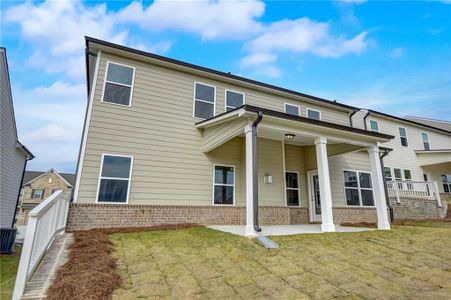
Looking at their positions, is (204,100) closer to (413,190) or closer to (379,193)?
(379,193)

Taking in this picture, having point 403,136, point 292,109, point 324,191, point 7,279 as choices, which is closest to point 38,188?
point 7,279

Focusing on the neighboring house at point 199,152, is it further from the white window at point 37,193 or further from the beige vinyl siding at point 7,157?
the white window at point 37,193

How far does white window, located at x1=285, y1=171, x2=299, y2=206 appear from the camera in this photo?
10141 mm

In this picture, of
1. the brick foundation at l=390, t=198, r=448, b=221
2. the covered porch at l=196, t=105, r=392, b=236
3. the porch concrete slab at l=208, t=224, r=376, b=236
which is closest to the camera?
the covered porch at l=196, t=105, r=392, b=236

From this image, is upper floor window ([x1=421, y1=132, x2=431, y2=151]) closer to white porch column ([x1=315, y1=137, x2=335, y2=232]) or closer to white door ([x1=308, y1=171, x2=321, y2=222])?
white door ([x1=308, y1=171, x2=321, y2=222])

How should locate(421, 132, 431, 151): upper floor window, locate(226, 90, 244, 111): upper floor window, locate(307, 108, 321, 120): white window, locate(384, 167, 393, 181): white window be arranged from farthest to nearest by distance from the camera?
locate(421, 132, 431, 151): upper floor window < locate(384, 167, 393, 181): white window < locate(307, 108, 321, 120): white window < locate(226, 90, 244, 111): upper floor window

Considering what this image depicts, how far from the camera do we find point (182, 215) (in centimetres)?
797

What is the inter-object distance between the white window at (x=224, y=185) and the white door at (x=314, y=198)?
3.68 m

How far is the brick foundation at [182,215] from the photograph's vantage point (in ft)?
22.6

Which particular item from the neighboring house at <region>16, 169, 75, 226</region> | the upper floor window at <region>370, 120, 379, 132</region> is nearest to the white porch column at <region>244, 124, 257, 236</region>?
the upper floor window at <region>370, 120, 379, 132</region>

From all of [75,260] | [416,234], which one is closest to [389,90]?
[416,234]

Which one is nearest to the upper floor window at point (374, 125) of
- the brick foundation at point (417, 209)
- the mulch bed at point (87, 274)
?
the brick foundation at point (417, 209)

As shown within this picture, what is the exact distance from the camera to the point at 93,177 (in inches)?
284

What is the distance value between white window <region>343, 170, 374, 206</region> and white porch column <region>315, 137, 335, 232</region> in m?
4.56
